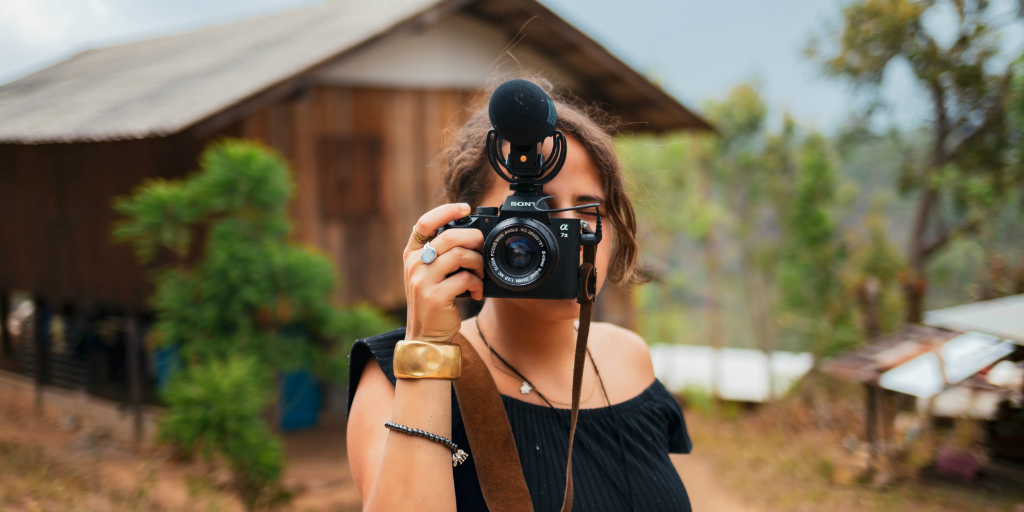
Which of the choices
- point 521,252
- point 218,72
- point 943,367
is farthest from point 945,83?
point 521,252

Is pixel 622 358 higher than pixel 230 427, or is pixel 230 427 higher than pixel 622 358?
pixel 622 358

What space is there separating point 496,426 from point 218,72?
4.66 m

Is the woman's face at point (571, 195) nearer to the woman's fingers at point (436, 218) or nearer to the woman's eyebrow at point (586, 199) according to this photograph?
the woman's eyebrow at point (586, 199)

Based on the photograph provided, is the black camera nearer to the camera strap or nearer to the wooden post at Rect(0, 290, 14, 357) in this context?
the camera strap

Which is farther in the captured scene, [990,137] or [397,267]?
[990,137]

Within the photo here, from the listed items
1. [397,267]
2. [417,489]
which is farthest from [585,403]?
[397,267]

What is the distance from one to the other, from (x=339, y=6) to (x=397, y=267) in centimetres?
283

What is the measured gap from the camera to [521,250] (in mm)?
1124

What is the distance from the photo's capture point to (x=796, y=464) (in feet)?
20.7

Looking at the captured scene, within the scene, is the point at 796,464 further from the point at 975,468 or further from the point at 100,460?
the point at 100,460

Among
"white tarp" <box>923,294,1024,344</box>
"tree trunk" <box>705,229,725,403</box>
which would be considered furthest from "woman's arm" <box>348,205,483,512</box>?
"tree trunk" <box>705,229,725,403</box>

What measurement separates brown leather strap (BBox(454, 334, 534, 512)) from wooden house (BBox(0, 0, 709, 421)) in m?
2.55

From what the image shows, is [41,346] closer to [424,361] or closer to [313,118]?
[313,118]

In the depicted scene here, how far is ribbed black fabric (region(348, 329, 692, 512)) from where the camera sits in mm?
1160
